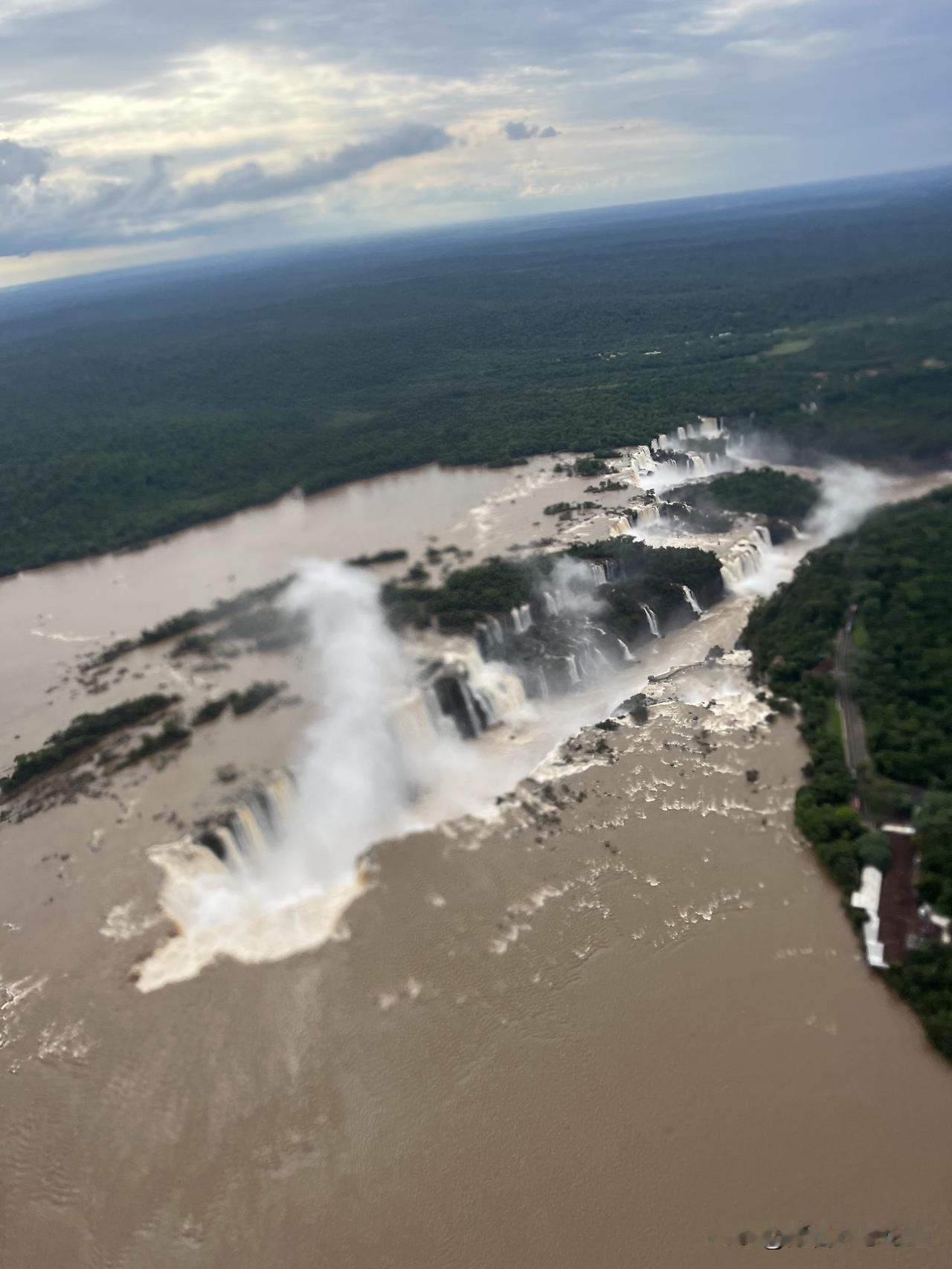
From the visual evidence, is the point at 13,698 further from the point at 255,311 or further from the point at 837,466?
the point at 255,311

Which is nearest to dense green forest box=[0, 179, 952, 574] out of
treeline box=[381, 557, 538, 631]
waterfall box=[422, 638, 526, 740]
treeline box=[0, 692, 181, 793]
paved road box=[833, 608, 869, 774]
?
treeline box=[381, 557, 538, 631]

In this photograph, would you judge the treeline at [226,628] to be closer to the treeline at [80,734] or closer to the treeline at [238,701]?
the treeline at [238,701]

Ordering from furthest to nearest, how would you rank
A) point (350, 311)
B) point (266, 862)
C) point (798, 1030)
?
point (350, 311), point (266, 862), point (798, 1030)

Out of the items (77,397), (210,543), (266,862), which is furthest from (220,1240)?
(77,397)

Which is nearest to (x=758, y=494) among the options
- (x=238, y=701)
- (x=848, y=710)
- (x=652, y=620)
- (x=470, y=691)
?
(x=652, y=620)

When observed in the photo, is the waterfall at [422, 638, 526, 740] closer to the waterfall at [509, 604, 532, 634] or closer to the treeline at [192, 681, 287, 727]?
the waterfall at [509, 604, 532, 634]

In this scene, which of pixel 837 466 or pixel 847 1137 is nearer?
pixel 847 1137
